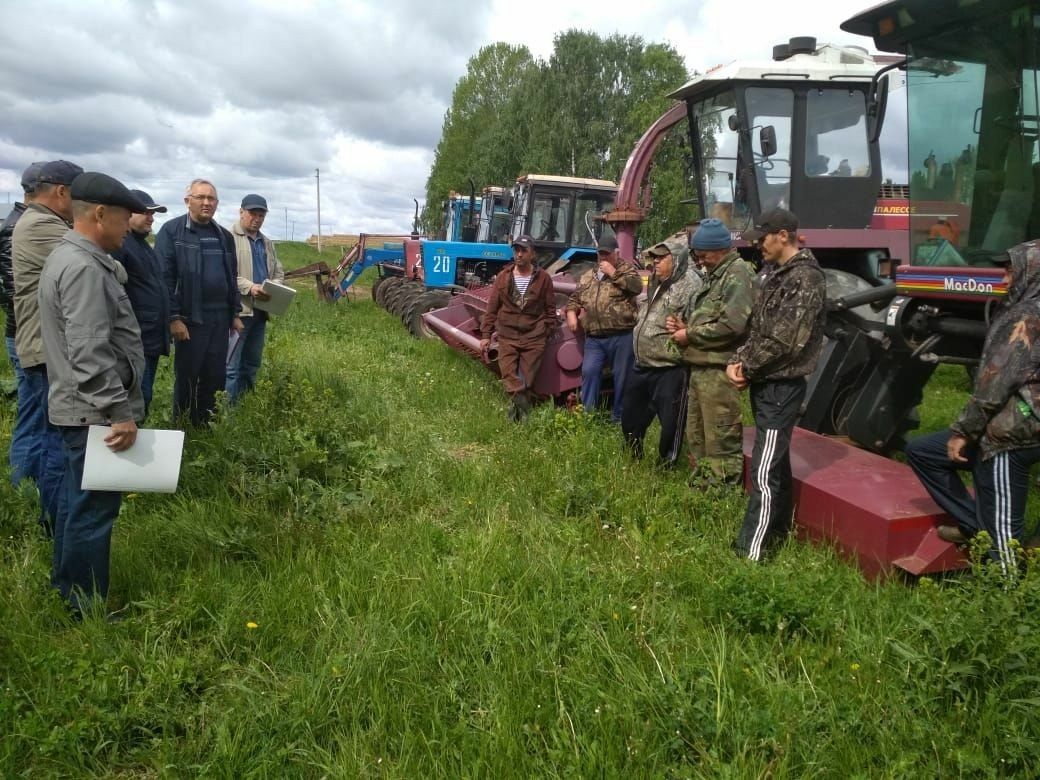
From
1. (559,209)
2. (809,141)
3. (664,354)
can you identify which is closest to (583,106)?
(559,209)

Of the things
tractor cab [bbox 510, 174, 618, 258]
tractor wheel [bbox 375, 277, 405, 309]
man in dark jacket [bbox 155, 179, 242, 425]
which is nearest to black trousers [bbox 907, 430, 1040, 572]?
man in dark jacket [bbox 155, 179, 242, 425]

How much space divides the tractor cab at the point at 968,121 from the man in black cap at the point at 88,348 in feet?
12.5

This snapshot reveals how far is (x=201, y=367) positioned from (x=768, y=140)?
15.6 feet

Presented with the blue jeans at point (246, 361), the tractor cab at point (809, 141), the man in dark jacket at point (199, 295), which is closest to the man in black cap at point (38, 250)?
the man in dark jacket at point (199, 295)

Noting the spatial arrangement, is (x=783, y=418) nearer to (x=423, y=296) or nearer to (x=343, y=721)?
(x=343, y=721)

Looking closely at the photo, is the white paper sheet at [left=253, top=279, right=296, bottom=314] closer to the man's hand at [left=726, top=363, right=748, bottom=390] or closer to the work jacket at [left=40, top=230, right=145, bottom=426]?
the work jacket at [left=40, top=230, right=145, bottom=426]

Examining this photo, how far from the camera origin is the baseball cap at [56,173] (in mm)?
3559

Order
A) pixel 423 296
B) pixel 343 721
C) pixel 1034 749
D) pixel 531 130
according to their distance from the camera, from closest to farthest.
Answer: pixel 1034 749, pixel 343 721, pixel 423 296, pixel 531 130

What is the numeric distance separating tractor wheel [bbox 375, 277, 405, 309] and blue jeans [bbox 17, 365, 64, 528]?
11.2 m

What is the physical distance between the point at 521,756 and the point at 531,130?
33.9 m

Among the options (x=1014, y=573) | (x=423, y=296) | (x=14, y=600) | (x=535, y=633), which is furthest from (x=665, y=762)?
(x=423, y=296)

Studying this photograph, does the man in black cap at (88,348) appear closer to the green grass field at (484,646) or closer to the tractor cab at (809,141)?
the green grass field at (484,646)

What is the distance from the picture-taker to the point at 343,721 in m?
2.41

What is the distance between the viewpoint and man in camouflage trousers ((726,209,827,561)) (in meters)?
3.41
